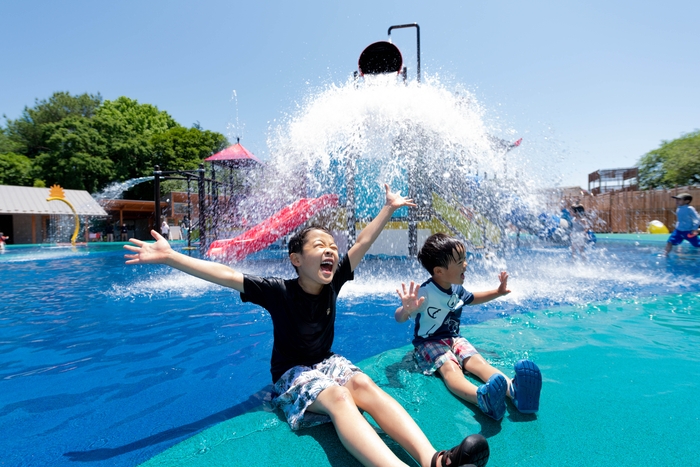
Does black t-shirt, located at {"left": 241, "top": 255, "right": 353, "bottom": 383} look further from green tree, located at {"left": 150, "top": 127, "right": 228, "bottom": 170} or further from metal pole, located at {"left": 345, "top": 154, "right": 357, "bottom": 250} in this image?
green tree, located at {"left": 150, "top": 127, "right": 228, "bottom": 170}

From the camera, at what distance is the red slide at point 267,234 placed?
896cm

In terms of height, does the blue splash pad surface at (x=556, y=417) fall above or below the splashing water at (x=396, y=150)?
below

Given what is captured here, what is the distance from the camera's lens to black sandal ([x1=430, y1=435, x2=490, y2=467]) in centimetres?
145

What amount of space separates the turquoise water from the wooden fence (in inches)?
799

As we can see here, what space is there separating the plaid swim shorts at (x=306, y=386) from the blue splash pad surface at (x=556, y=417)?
0.07m

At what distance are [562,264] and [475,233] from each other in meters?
2.04

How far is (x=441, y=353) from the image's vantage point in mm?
2699

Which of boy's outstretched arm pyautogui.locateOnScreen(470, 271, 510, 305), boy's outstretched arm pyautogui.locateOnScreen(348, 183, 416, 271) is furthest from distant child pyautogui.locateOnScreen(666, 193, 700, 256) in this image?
boy's outstretched arm pyautogui.locateOnScreen(348, 183, 416, 271)

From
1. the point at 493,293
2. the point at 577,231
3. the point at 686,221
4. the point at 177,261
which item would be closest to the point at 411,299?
the point at 493,293

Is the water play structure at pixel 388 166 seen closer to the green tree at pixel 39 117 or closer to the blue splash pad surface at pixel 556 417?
the blue splash pad surface at pixel 556 417

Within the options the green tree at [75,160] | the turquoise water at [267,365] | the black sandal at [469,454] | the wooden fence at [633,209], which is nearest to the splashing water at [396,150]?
the turquoise water at [267,365]

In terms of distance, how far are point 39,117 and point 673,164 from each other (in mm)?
57849

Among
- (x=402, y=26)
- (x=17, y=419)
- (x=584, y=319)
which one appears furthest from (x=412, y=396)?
(x=402, y=26)

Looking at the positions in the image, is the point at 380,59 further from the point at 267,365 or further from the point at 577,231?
the point at 267,365
